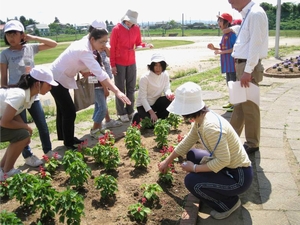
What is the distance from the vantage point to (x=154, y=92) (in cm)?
580

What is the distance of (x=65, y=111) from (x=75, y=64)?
26.7 inches

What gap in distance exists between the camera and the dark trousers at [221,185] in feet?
10.2

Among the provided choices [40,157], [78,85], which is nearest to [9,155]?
[40,157]

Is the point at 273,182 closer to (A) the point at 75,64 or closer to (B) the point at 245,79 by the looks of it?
(B) the point at 245,79

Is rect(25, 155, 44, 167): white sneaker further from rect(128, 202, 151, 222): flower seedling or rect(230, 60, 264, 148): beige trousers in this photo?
rect(230, 60, 264, 148): beige trousers

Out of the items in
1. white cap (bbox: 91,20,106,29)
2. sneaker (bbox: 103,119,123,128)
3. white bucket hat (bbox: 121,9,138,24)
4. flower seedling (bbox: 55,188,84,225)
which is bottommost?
sneaker (bbox: 103,119,123,128)

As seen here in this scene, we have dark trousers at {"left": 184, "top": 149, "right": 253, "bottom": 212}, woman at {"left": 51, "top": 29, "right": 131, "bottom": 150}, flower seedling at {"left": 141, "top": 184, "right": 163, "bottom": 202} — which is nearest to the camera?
dark trousers at {"left": 184, "top": 149, "right": 253, "bottom": 212}

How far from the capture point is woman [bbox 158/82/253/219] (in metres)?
2.97

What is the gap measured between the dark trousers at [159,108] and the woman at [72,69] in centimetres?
136

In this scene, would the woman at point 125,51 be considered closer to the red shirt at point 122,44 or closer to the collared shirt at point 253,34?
the red shirt at point 122,44

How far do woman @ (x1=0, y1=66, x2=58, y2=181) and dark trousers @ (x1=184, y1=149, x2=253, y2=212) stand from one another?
6.23ft

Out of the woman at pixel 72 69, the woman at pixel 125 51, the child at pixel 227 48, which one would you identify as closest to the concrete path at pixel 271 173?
the woman at pixel 72 69

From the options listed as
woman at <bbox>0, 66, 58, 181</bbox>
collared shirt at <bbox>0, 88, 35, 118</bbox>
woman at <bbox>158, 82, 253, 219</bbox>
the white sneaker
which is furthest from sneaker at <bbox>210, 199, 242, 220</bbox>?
the white sneaker

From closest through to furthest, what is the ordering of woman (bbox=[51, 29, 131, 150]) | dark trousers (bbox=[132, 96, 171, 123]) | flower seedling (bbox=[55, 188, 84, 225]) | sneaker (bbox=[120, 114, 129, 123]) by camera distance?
flower seedling (bbox=[55, 188, 84, 225]), woman (bbox=[51, 29, 131, 150]), dark trousers (bbox=[132, 96, 171, 123]), sneaker (bbox=[120, 114, 129, 123])
